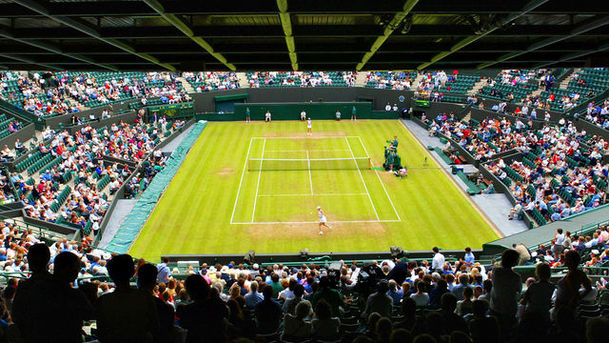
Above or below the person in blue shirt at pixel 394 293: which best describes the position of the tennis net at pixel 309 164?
below

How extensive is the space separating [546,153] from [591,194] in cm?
727

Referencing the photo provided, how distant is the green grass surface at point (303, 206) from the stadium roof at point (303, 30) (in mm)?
12253

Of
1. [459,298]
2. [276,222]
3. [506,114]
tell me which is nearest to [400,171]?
[276,222]

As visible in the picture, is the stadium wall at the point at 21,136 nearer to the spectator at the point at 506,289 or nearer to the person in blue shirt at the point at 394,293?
the person in blue shirt at the point at 394,293

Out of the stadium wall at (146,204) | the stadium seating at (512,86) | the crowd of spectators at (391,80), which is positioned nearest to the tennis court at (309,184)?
the stadium wall at (146,204)

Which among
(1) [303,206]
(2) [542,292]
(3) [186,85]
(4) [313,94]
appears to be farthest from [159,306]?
(3) [186,85]

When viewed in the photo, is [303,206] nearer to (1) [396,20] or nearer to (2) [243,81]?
(1) [396,20]

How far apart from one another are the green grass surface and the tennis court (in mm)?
55

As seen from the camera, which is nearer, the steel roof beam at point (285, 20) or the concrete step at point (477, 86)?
the steel roof beam at point (285, 20)

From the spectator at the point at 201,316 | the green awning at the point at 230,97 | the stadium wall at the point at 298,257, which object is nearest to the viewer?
the spectator at the point at 201,316

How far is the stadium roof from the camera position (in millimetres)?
5609

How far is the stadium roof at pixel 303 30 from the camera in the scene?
18.4ft

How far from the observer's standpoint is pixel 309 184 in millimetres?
29844

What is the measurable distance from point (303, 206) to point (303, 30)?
1965 cm
